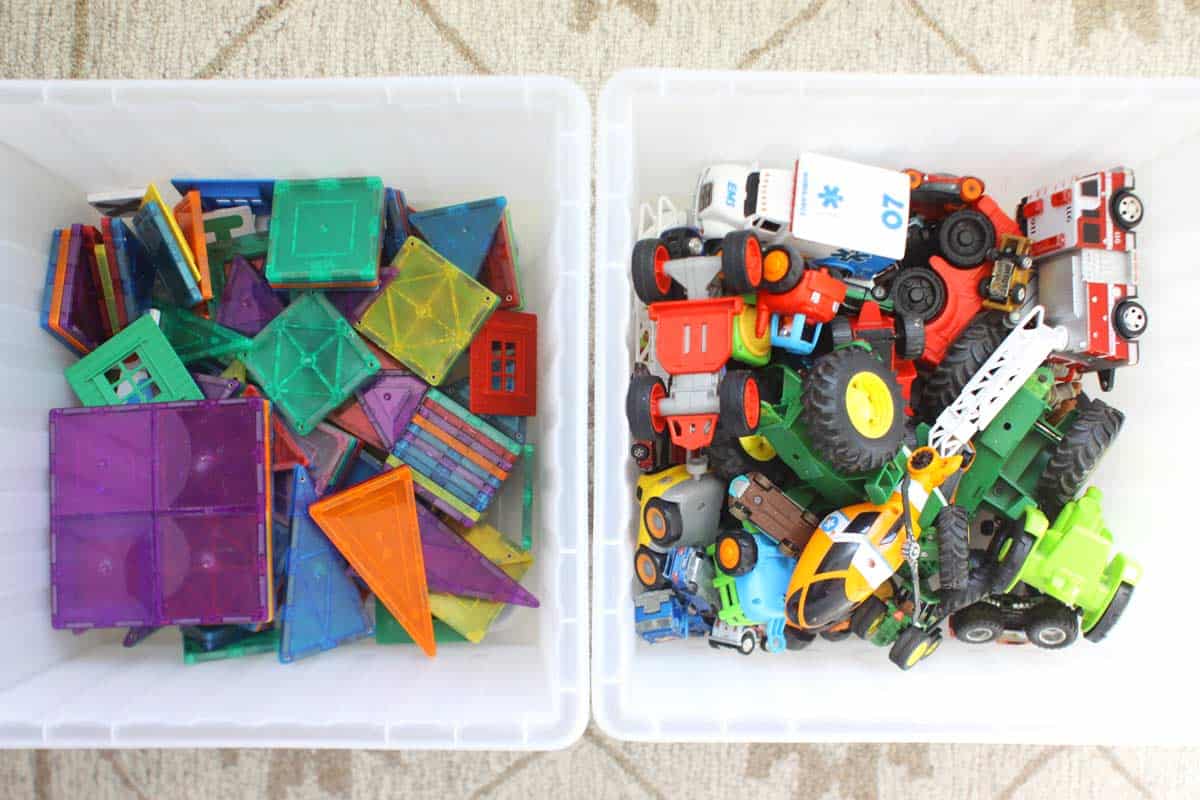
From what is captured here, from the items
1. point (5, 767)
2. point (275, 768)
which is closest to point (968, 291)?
point (275, 768)

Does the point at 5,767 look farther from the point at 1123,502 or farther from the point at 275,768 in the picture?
the point at 1123,502

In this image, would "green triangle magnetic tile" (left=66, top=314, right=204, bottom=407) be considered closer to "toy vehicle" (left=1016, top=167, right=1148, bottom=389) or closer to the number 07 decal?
the number 07 decal

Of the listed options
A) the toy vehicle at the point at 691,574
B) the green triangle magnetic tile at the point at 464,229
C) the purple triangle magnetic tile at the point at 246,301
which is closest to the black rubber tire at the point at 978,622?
the toy vehicle at the point at 691,574

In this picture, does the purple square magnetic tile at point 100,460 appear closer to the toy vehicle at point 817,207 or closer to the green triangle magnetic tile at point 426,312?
the green triangle magnetic tile at point 426,312

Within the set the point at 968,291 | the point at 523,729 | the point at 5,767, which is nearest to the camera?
the point at 523,729

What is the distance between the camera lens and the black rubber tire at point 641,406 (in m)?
0.73

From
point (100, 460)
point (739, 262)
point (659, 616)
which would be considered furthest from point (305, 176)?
point (659, 616)

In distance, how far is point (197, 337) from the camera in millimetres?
869

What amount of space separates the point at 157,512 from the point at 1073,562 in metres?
0.83

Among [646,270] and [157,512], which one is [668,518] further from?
[157,512]

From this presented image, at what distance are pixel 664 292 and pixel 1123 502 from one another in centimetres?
52

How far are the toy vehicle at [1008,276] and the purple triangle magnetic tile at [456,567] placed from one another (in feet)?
1.73

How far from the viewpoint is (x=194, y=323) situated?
2.84 feet

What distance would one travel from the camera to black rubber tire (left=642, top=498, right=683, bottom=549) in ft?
2.53
